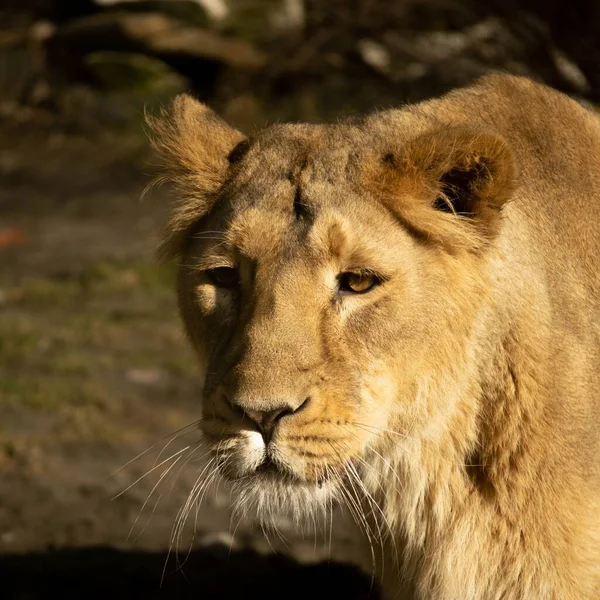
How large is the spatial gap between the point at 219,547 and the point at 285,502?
6.71 feet

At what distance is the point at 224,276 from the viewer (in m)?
3.34

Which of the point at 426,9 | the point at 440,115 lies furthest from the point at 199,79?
the point at 440,115

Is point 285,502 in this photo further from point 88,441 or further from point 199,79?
point 199,79

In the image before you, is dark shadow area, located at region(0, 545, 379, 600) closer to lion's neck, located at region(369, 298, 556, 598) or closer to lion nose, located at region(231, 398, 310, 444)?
lion's neck, located at region(369, 298, 556, 598)

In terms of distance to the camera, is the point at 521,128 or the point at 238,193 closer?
the point at 238,193

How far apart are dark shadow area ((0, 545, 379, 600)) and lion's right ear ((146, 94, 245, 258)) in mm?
1686

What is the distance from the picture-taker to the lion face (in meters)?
3.02

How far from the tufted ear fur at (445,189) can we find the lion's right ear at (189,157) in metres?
0.62

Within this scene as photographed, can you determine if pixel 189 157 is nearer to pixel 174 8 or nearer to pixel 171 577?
pixel 171 577

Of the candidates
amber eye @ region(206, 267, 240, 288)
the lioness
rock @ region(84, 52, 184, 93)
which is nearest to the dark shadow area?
the lioness

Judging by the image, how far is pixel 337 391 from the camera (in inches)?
120

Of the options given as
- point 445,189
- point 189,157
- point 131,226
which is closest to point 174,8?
point 131,226

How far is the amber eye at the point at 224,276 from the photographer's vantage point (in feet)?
10.8

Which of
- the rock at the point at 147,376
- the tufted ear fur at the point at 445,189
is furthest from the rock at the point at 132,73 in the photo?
the tufted ear fur at the point at 445,189
